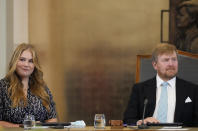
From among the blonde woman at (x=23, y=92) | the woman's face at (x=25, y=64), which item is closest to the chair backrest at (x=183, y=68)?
the blonde woman at (x=23, y=92)

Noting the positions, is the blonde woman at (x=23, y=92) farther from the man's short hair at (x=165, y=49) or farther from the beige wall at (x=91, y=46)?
the beige wall at (x=91, y=46)

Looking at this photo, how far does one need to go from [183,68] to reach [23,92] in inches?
51.6

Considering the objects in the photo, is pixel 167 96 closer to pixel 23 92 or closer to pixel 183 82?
pixel 183 82

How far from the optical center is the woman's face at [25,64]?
355 cm

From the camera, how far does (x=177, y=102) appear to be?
3.45 m

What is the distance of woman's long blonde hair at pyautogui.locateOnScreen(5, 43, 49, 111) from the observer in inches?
139

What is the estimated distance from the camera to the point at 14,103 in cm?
349

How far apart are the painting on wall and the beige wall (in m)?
0.17

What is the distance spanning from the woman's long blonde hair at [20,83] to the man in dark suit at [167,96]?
70cm

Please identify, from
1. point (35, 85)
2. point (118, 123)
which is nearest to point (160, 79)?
point (118, 123)

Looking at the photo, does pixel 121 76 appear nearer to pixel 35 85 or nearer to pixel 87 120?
pixel 87 120

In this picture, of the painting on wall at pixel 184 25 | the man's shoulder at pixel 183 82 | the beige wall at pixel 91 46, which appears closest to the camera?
the man's shoulder at pixel 183 82

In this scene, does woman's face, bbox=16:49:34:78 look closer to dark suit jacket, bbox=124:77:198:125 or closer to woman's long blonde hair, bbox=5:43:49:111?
woman's long blonde hair, bbox=5:43:49:111

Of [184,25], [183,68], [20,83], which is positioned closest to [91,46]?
[184,25]
